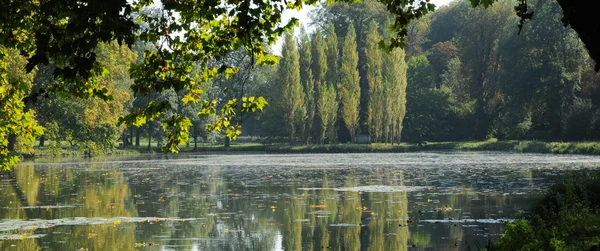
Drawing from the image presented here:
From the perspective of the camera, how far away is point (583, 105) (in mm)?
46469

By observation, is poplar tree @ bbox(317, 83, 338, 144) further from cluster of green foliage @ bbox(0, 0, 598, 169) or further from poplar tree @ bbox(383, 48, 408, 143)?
cluster of green foliage @ bbox(0, 0, 598, 169)

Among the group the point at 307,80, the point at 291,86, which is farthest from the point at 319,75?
the point at 291,86

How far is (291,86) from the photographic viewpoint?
62125 millimetres

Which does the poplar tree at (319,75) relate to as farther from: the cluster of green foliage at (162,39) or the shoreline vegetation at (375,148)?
the cluster of green foliage at (162,39)

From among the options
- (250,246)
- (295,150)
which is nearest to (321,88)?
(295,150)

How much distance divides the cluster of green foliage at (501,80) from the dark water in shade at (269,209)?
21.5 m

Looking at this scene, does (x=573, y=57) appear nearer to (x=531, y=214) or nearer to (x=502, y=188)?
(x=502, y=188)

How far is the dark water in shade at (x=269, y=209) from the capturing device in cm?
1309

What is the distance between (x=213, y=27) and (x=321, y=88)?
53667mm

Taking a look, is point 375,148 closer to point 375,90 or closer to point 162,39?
point 375,90

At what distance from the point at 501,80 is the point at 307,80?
15.2 meters

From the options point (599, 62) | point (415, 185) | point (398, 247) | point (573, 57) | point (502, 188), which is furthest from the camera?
point (573, 57)

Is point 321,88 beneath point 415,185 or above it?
above

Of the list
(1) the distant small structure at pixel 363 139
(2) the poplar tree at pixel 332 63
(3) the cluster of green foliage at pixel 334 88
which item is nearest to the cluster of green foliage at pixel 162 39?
(3) the cluster of green foliage at pixel 334 88
